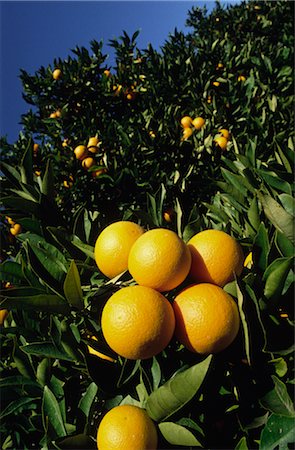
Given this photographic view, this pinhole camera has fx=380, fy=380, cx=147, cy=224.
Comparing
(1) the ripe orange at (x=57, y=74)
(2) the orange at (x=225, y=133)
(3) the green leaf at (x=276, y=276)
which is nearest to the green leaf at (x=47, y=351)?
(3) the green leaf at (x=276, y=276)

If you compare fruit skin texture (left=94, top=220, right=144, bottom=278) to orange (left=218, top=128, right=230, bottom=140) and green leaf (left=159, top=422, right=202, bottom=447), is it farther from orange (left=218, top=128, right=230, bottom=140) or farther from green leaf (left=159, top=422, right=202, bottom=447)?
orange (left=218, top=128, right=230, bottom=140)

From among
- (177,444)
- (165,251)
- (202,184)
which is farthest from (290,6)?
(177,444)

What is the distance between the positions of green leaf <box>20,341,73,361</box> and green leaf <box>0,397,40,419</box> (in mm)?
234

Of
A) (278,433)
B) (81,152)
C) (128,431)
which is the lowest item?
(278,433)

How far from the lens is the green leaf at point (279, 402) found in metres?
0.76

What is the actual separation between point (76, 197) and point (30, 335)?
1430mm

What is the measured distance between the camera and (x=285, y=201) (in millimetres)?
1019

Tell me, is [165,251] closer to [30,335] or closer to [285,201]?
[285,201]

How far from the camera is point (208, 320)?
790 mm

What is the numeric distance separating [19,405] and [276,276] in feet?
2.52

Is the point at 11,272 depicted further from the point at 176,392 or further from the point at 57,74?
the point at 57,74

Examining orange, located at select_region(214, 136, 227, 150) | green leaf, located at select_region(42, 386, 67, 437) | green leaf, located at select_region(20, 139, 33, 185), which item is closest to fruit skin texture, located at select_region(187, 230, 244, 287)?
green leaf, located at select_region(42, 386, 67, 437)

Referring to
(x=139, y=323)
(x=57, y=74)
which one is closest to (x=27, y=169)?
(x=139, y=323)

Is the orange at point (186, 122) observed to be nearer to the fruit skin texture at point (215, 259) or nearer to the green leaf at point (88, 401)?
the fruit skin texture at point (215, 259)
